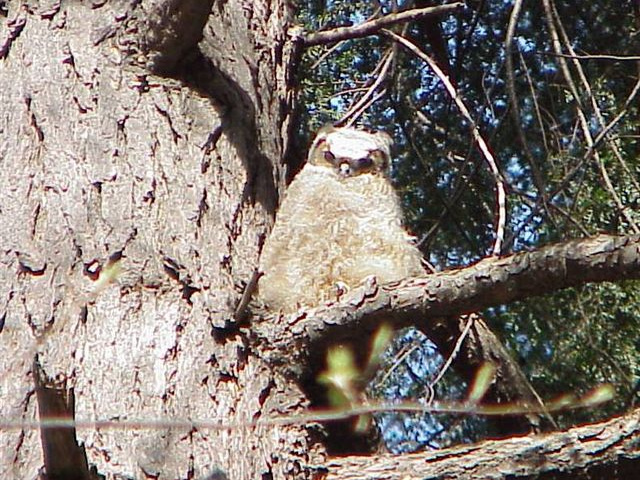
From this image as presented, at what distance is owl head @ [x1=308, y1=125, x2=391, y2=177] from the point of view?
10.1ft

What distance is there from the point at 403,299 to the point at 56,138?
29.7 inches

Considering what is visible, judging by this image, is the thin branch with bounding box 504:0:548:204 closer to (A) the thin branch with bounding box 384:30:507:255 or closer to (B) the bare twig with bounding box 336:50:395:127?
(A) the thin branch with bounding box 384:30:507:255

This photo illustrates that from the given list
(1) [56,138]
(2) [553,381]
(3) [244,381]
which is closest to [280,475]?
(3) [244,381]

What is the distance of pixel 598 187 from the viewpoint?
3.12 metres

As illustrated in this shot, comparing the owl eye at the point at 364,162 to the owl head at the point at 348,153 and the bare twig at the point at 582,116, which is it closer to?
the owl head at the point at 348,153

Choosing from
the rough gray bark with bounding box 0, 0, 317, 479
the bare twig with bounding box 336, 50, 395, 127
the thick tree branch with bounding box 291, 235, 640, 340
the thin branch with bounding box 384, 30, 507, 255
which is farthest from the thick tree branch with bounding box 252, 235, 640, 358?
the bare twig with bounding box 336, 50, 395, 127

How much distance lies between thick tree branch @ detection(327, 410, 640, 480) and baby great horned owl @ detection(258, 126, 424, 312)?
0.51 m

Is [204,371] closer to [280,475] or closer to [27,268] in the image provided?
[280,475]

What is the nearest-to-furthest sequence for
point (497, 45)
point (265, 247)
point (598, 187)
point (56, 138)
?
point (56, 138), point (265, 247), point (598, 187), point (497, 45)

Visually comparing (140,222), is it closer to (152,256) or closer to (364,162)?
(152,256)

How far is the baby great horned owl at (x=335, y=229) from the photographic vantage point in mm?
2422

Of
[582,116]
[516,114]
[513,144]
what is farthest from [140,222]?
[513,144]

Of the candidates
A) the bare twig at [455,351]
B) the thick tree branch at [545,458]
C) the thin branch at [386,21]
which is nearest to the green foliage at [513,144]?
the thin branch at [386,21]

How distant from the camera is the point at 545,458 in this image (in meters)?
1.69
